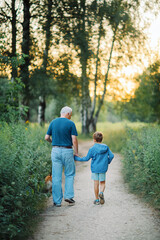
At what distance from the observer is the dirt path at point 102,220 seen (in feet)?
15.1

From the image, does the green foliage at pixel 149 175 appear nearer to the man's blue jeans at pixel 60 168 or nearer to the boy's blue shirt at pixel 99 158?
the boy's blue shirt at pixel 99 158

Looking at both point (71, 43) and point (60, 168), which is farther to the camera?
point (71, 43)

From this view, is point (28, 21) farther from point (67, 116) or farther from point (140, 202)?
point (140, 202)

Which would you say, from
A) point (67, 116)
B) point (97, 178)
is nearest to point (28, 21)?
point (67, 116)

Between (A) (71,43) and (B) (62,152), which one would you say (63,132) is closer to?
(B) (62,152)

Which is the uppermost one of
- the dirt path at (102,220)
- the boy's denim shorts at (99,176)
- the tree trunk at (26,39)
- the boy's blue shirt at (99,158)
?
the tree trunk at (26,39)

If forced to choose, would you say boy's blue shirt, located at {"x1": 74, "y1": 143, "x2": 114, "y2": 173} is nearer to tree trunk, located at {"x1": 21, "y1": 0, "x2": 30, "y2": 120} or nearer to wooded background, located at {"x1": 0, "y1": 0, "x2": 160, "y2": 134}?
wooded background, located at {"x1": 0, "y1": 0, "x2": 160, "y2": 134}

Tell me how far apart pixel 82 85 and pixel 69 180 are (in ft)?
47.9

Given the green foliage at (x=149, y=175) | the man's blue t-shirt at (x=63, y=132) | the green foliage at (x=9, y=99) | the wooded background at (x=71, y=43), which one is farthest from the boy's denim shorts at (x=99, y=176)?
the wooded background at (x=71, y=43)

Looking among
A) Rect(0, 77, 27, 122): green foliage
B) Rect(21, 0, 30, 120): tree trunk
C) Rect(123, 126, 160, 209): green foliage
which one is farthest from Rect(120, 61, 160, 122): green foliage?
Rect(123, 126, 160, 209): green foliage

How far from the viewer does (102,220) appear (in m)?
5.30

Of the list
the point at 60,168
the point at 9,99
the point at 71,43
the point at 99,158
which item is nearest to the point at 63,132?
the point at 60,168

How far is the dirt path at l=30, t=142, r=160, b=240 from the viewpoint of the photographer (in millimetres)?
4605

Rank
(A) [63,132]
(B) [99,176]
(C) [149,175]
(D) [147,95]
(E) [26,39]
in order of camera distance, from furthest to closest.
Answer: (D) [147,95] < (E) [26,39] < (C) [149,175] < (B) [99,176] < (A) [63,132]
